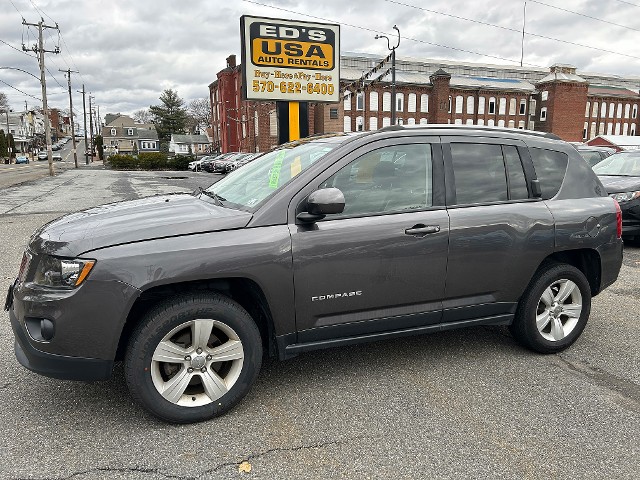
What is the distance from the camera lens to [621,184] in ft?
27.0

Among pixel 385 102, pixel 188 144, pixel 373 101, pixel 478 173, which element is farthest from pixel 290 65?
pixel 188 144

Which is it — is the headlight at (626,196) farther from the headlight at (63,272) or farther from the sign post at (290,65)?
the headlight at (63,272)

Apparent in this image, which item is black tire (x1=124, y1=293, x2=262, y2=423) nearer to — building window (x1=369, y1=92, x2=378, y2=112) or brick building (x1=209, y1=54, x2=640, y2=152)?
brick building (x1=209, y1=54, x2=640, y2=152)

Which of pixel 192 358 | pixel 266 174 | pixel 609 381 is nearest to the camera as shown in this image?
pixel 192 358

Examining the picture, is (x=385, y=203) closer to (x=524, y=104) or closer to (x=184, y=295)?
(x=184, y=295)

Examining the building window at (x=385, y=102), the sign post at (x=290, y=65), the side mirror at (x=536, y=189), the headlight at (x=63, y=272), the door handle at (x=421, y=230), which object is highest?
the building window at (x=385, y=102)

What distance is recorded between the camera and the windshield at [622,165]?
887cm

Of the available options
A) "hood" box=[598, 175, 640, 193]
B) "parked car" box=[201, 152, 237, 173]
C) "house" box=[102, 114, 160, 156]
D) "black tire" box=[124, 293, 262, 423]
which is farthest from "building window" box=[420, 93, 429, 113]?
"house" box=[102, 114, 160, 156]

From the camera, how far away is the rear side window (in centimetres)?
391

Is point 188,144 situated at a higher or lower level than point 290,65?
higher

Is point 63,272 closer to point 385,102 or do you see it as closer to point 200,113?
point 385,102

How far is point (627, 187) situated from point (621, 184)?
19cm

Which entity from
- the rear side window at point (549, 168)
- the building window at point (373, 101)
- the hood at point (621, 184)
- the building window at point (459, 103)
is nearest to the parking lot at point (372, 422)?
the rear side window at point (549, 168)

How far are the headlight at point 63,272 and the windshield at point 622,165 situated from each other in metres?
9.15
